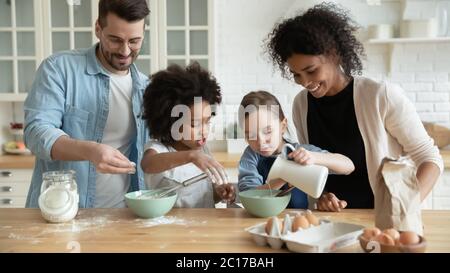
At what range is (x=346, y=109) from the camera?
1708mm

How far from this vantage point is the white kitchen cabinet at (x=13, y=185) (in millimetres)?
3303

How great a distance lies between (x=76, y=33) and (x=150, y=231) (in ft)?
8.50

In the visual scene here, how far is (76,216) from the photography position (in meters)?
1.52

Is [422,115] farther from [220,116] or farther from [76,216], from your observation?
[76,216]

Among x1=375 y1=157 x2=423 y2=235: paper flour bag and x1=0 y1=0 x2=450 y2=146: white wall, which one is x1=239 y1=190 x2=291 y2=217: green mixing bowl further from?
x1=0 y1=0 x2=450 y2=146: white wall

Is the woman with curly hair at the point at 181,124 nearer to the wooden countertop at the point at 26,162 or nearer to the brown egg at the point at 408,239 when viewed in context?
the brown egg at the point at 408,239

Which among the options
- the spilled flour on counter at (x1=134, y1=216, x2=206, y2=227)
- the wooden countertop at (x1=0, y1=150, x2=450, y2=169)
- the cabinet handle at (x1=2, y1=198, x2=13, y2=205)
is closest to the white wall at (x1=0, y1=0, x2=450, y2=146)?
the wooden countertop at (x1=0, y1=150, x2=450, y2=169)

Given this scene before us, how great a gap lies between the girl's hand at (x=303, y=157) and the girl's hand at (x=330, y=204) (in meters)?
0.20

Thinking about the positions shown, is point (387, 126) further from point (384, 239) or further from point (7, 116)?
point (7, 116)

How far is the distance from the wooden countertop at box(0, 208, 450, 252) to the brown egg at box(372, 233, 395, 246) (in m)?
0.08

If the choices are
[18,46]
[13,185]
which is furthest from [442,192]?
[18,46]

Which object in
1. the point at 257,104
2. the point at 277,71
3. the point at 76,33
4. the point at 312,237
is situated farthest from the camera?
the point at 277,71

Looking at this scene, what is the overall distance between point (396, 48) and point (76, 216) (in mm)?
2931

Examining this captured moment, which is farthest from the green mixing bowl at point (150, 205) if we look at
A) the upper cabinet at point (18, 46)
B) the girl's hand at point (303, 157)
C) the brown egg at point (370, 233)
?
the upper cabinet at point (18, 46)
